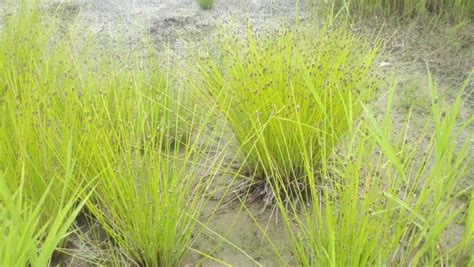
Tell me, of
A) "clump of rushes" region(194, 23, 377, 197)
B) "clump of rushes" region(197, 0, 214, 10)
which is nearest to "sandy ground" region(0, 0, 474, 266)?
"clump of rushes" region(197, 0, 214, 10)

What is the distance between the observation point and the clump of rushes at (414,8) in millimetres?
2854

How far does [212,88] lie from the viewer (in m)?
1.73

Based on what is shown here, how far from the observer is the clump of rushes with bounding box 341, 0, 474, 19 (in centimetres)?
285

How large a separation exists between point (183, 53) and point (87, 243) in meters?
1.59

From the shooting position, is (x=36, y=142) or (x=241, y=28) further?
(x=241, y=28)

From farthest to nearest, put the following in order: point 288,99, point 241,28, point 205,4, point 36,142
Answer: point 205,4, point 241,28, point 288,99, point 36,142

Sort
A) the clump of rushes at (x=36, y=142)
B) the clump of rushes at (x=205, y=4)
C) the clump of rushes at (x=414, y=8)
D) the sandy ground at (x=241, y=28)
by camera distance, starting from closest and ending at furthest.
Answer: the clump of rushes at (x=36, y=142) → the sandy ground at (x=241, y=28) → the clump of rushes at (x=414, y=8) → the clump of rushes at (x=205, y=4)

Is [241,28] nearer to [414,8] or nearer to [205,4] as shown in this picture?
[205,4]

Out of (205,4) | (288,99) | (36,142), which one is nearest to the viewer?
(36,142)

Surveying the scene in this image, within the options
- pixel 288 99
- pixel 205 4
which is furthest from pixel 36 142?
pixel 205 4

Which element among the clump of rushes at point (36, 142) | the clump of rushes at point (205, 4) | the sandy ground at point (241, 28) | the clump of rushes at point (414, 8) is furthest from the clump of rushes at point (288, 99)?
the clump of rushes at point (205, 4)

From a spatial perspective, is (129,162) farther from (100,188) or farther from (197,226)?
(197,226)

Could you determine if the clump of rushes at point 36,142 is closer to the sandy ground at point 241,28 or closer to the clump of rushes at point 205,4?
the sandy ground at point 241,28

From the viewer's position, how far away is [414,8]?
3.00 metres
